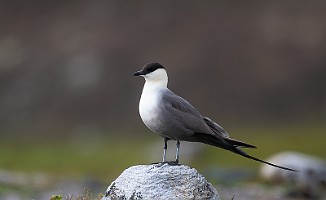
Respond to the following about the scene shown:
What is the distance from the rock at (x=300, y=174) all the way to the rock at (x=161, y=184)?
1400 cm

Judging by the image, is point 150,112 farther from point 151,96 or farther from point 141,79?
point 141,79

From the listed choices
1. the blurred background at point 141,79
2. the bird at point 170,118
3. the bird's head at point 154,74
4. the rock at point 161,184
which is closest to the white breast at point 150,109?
the bird at point 170,118

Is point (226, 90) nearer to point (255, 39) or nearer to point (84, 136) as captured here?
point (255, 39)

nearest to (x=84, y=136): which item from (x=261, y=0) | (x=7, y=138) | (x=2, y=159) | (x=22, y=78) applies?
(x=7, y=138)

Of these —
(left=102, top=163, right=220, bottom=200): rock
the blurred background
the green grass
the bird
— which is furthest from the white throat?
the blurred background

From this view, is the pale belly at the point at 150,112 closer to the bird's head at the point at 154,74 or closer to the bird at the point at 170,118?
the bird at the point at 170,118

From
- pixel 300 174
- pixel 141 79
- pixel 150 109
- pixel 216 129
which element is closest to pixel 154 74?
pixel 150 109

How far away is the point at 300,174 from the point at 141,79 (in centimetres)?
2113

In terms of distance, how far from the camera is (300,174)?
1113 inches

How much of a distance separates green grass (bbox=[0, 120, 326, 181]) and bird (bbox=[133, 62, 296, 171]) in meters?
19.6

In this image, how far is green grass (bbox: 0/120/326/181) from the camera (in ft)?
116

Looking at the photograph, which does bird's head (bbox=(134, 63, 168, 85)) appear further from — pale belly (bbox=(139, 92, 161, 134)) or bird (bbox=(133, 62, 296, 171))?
pale belly (bbox=(139, 92, 161, 134))

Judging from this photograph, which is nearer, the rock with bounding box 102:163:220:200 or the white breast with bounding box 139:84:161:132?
the white breast with bounding box 139:84:161:132

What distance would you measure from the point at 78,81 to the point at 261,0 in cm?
1231
